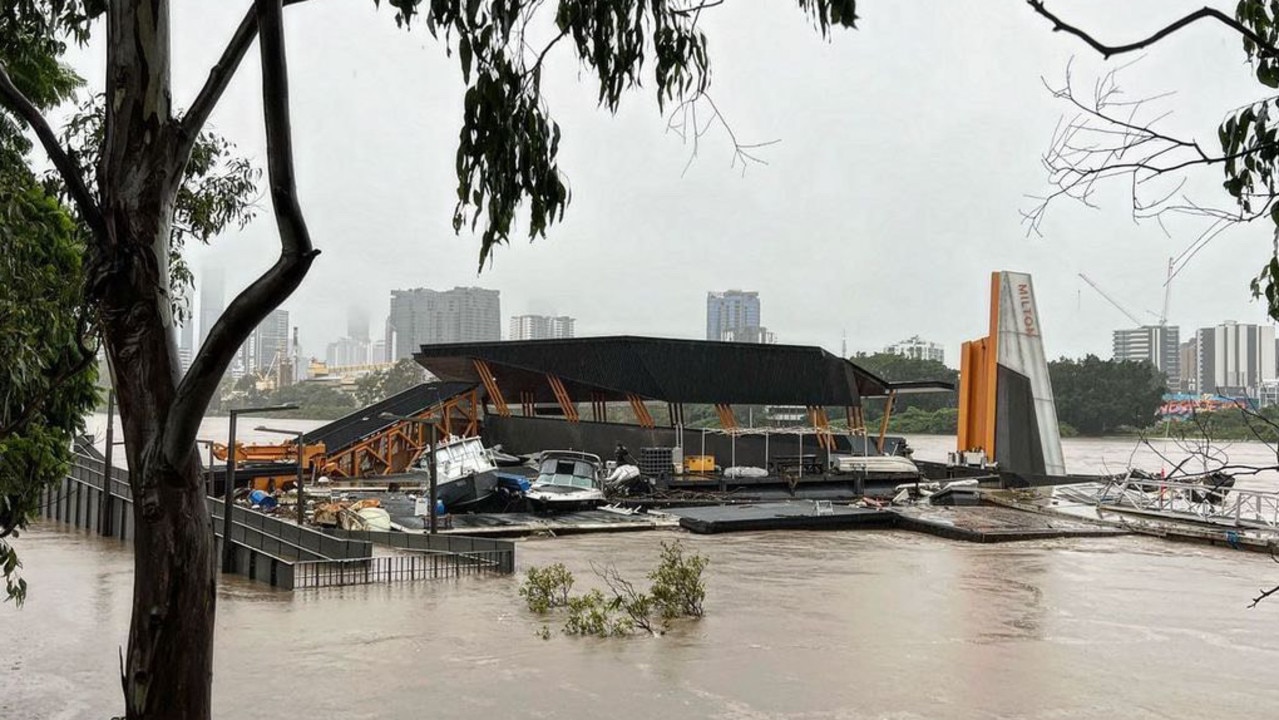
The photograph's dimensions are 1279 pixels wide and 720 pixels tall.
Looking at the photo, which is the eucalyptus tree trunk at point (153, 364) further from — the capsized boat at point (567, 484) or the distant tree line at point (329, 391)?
the distant tree line at point (329, 391)

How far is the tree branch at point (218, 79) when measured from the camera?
16.1 feet

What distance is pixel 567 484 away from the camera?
29797 mm

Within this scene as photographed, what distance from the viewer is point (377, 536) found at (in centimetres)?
2170

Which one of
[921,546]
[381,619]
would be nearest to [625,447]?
Answer: [921,546]

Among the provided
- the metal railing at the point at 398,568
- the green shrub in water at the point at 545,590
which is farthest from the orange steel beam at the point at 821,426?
the green shrub in water at the point at 545,590

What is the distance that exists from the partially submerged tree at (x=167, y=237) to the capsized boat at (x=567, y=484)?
24.0 metres

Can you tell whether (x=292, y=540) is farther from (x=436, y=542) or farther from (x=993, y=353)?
(x=993, y=353)

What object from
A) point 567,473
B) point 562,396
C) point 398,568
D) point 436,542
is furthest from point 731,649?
point 562,396

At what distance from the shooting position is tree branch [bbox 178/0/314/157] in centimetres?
492

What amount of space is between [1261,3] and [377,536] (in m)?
20.0

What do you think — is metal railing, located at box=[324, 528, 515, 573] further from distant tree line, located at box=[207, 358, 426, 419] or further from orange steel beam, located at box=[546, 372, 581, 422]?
distant tree line, located at box=[207, 358, 426, 419]

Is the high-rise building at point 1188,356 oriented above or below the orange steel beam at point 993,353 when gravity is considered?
below

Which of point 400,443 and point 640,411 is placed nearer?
point 640,411

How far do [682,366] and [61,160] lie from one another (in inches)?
1241
